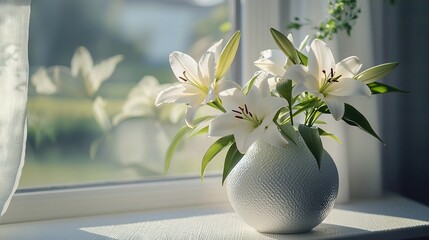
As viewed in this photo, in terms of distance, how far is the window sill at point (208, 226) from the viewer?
114cm

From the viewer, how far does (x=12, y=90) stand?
110 cm

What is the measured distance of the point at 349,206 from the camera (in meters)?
1.38

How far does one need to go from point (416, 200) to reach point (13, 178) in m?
1.07

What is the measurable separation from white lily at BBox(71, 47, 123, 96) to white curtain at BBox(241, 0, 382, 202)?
33 cm

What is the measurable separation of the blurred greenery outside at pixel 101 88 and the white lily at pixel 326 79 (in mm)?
467

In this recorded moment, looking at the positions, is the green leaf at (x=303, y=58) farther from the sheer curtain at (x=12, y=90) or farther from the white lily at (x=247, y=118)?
the sheer curtain at (x=12, y=90)

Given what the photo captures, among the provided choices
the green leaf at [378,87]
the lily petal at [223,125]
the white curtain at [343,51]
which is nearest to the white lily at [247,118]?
the lily petal at [223,125]

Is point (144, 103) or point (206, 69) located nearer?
point (206, 69)

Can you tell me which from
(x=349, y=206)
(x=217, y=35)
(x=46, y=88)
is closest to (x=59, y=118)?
(x=46, y=88)

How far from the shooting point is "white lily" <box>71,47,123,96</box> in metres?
1.34

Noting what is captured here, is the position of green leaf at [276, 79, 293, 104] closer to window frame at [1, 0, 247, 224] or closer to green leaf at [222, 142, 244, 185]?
green leaf at [222, 142, 244, 185]

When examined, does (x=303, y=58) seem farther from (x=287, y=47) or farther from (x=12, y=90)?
(x=12, y=90)

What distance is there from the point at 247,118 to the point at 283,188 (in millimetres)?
153

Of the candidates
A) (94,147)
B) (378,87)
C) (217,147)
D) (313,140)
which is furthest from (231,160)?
(94,147)
